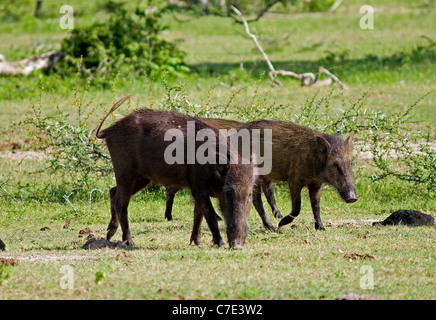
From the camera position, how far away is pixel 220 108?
12.0 metres

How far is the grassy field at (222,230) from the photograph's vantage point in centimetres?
646

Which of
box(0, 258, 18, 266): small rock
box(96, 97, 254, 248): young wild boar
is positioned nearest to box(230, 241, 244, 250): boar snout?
box(96, 97, 254, 248): young wild boar

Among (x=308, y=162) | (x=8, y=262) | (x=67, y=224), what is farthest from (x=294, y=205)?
(x=8, y=262)

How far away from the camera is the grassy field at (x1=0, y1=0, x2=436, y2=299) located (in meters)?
6.46

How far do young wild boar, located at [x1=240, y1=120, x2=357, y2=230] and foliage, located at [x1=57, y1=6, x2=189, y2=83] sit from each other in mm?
8179

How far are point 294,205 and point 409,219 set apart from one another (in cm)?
135

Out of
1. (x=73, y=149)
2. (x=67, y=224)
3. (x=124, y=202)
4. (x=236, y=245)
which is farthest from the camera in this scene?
(x=73, y=149)

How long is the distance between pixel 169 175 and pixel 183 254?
0.96 metres

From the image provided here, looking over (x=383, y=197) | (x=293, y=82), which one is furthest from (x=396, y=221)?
(x=293, y=82)

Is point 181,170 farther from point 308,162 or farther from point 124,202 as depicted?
point 308,162

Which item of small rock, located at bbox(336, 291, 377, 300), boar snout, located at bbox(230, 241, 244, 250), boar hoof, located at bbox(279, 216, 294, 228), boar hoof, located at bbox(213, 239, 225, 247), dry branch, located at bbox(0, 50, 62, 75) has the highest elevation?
dry branch, located at bbox(0, 50, 62, 75)

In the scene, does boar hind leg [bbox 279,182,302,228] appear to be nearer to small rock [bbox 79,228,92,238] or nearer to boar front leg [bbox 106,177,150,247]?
boar front leg [bbox 106,177,150,247]

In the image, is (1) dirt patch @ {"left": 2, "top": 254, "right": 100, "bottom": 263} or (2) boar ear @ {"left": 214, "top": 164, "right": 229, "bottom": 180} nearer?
(1) dirt patch @ {"left": 2, "top": 254, "right": 100, "bottom": 263}

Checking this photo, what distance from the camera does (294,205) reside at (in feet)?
31.5
